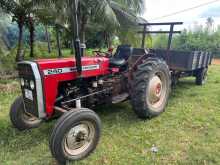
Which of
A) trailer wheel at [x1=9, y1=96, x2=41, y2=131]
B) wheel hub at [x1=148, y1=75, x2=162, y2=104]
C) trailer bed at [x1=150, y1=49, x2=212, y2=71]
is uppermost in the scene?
trailer bed at [x1=150, y1=49, x2=212, y2=71]

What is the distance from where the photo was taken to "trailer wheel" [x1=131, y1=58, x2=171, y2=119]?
391 cm

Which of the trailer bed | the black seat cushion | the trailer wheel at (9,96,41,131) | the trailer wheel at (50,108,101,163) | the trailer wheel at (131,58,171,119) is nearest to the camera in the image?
the trailer wheel at (50,108,101,163)

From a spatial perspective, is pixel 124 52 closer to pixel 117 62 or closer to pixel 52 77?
pixel 117 62

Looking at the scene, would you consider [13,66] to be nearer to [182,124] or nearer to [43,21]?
[43,21]

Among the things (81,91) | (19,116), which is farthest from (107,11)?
(19,116)

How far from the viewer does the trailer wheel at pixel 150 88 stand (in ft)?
12.8

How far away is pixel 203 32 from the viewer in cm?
1723

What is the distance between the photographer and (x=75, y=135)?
2977 mm

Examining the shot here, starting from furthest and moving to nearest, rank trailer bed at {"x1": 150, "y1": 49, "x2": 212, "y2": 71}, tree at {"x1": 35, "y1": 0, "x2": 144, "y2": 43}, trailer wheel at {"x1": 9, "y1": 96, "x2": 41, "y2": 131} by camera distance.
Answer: tree at {"x1": 35, "y1": 0, "x2": 144, "y2": 43} < trailer bed at {"x1": 150, "y1": 49, "x2": 212, "y2": 71} < trailer wheel at {"x1": 9, "y1": 96, "x2": 41, "y2": 131}

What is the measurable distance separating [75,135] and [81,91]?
90 centimetres

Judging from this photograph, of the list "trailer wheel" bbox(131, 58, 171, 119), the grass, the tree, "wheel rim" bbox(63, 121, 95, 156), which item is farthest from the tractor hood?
the tree

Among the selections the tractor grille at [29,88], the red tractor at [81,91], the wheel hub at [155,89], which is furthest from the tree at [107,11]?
the tractor grille at [29,88]

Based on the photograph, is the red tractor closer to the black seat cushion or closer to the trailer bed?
the black seat cushion

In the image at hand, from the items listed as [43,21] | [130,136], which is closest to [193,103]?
[130,136]
